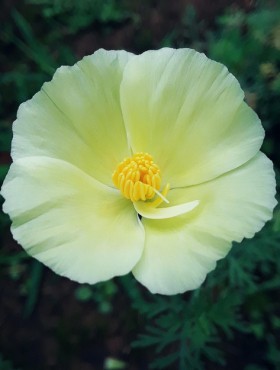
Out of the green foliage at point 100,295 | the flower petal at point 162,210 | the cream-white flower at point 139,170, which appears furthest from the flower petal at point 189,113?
the green foliage at point 100,295

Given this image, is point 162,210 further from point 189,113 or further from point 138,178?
point 189,113

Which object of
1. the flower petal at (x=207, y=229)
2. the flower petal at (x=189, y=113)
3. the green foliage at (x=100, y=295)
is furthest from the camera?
the green foliage at (x=100, y=295)

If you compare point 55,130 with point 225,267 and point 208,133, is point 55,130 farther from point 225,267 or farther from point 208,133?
point 225,267

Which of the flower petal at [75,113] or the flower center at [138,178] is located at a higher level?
the flower petal at [75,113]

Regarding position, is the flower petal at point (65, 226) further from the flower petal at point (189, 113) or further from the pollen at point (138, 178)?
the flower petal at point (189, 113)

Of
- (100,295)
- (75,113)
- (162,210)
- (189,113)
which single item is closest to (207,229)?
(162,210)

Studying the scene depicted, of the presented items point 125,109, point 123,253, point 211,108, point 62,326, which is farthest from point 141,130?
point 62,326
